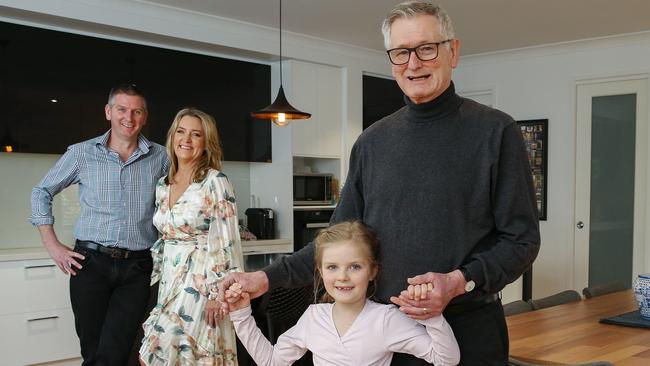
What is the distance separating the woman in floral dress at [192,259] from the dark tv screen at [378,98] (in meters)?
3.72

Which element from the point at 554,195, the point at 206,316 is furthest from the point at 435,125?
the point at 554,195

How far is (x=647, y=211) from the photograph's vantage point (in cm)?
577

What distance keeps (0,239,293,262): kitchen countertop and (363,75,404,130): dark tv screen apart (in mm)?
1520

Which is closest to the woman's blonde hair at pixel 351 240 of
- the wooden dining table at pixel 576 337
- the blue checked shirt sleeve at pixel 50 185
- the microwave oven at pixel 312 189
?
the wooden dining table at pixel 576 337

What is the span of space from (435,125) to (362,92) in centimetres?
503

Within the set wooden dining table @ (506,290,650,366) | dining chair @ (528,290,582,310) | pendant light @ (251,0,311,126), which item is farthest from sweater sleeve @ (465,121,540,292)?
pendant light @ (251,0,311,126)

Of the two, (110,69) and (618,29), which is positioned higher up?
(618,29)

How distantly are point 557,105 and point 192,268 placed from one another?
446 centimetres

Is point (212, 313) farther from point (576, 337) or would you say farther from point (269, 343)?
point (576, 337)

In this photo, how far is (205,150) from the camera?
9.62 feet

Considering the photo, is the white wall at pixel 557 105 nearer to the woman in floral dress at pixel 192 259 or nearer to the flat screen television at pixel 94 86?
the flat screen television at pixel 94 86

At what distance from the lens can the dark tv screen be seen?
648 centimetres

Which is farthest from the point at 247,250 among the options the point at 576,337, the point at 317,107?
the point at 576,337

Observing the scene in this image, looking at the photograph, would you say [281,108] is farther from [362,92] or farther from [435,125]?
[435,125]
